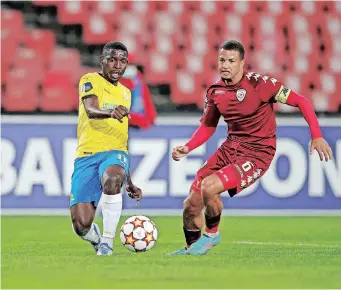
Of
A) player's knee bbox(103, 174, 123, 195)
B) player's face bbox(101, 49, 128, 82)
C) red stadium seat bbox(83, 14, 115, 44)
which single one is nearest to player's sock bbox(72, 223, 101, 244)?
player's knee bbox(103, 174, 123, 195)

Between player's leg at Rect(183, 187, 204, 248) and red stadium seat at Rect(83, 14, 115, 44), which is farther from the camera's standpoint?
red stadium seat at Rect(83, 14, 115, 44)

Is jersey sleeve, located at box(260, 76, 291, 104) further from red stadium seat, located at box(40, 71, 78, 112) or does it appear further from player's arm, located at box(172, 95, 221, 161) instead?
red stadium seat, located at box(40, 71, 78, 112)

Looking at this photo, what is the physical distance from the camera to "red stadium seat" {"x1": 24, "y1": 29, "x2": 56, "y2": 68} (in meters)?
14.1

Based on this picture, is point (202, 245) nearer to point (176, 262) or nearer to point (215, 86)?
point (176, 262)

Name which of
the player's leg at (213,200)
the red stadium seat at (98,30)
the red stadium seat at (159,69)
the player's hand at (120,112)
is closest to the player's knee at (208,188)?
the player's leg at (213,200)

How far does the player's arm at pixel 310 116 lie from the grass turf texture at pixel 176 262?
32.3 inches

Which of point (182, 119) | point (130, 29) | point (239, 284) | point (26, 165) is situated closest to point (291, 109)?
point (182, 119)

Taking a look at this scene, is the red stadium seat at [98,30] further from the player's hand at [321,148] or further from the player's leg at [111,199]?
the player's hand at [321,148]

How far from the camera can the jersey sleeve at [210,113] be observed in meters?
7.94

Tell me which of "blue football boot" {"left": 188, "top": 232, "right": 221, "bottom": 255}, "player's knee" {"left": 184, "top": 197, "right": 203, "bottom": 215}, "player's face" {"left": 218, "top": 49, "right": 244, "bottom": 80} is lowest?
"blue football boot" {"left": 188, "top": 232, "right": 221, "bottom": 255}

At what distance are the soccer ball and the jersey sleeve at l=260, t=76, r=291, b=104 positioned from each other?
138cm

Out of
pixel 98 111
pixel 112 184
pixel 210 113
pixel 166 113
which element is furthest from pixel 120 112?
pixel 166 113

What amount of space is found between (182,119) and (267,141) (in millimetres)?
4850

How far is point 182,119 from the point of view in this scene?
497 inches
